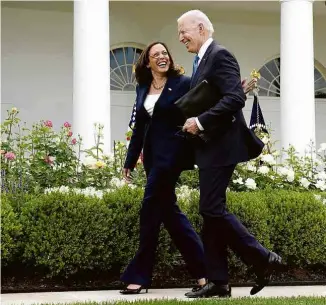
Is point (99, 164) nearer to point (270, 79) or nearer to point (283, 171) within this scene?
point (283, 171)

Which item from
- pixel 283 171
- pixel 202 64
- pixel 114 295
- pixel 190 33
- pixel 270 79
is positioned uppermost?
pixel 270 79

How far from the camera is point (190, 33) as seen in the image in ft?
16.9

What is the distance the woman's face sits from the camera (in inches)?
216

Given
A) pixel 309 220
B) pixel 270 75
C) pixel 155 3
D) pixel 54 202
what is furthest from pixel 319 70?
pixel 54 202

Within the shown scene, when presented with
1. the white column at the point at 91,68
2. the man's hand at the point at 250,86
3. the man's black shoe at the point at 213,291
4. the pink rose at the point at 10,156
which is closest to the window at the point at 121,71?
the white column at the point at 91,68

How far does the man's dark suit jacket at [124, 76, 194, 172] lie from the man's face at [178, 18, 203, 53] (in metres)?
0.43

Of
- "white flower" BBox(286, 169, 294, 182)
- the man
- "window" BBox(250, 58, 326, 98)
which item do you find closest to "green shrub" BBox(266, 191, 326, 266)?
"white flower" BBox(286, 169, 294, 182)

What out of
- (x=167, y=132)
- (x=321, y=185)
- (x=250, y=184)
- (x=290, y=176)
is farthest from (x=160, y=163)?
(x=321, y=185)

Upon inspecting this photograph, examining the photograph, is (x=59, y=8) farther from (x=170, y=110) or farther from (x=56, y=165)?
(x=170, y=110)

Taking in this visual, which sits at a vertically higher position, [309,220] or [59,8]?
[59,8]

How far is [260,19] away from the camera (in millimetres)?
16953

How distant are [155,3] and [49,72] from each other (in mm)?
2730

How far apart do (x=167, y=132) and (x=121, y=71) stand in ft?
35.2

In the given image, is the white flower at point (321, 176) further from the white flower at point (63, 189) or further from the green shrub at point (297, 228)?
the white flower at point (63, 189)
